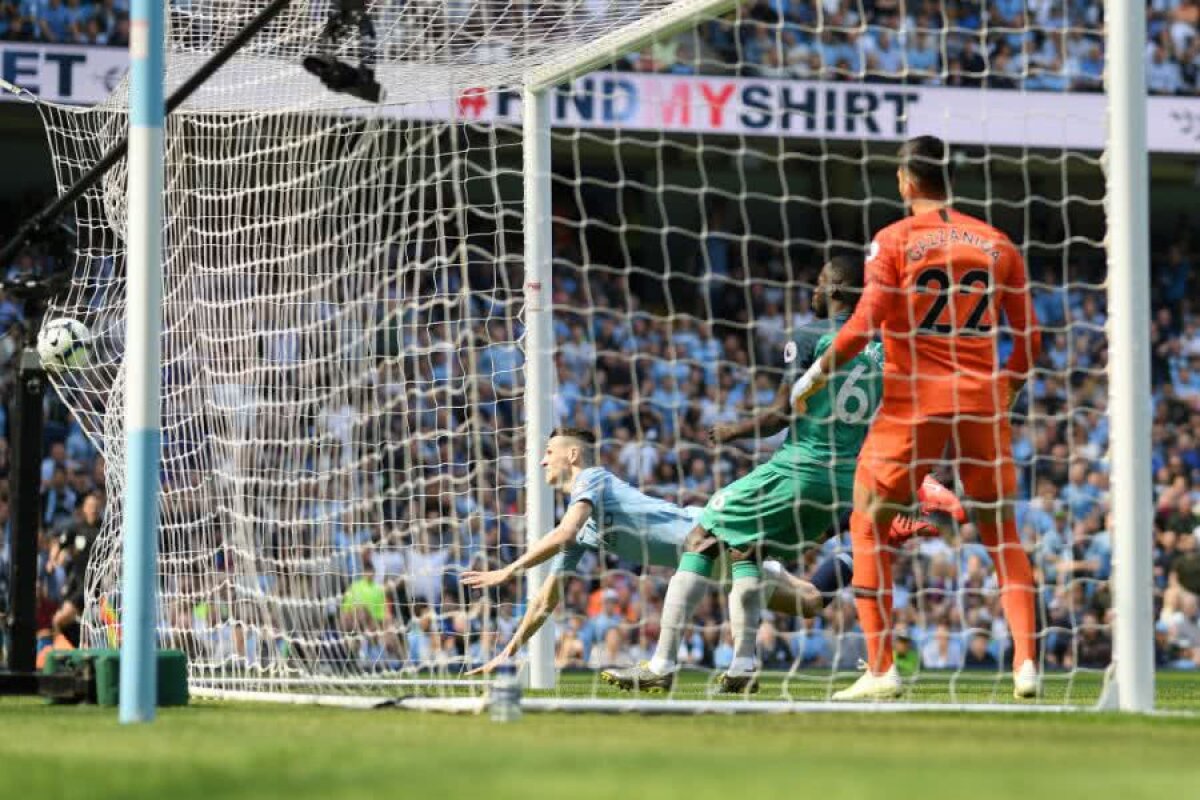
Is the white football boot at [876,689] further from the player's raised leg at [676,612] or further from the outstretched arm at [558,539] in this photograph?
the outstretched arm at [558,539]

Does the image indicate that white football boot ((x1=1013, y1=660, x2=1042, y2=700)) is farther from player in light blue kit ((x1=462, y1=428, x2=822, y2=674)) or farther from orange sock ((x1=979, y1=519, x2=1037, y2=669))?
player in light blue kit ((x1=462, y1=428, x2=822, y2=674))

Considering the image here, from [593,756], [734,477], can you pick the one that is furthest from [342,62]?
[734,477]

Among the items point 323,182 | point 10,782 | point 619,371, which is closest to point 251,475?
point 323,182

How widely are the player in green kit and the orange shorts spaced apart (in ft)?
2.18

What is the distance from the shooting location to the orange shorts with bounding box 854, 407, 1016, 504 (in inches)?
282

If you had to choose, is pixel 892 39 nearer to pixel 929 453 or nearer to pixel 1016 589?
pixel 929 453

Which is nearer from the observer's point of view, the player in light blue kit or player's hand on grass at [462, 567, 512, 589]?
player's hand on grass at [462, 567, 512, 589]

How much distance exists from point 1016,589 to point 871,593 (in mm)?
521

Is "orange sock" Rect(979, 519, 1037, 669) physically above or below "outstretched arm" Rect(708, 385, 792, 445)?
below

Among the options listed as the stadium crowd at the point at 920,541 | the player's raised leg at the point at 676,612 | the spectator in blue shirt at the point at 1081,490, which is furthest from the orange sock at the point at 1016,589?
the spectator in blue shirt at the point at 1081,490

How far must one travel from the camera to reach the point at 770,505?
8047mm

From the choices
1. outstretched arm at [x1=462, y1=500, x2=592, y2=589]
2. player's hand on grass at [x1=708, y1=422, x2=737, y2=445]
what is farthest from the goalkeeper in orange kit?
outstretched arm at [x1=462, y1=500, x2=592, y2=589]

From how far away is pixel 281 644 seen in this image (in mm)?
8875

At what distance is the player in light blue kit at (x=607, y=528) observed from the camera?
853 centimetres
